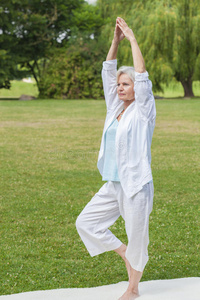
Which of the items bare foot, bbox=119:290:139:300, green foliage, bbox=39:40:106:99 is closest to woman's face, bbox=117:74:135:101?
bare foot, bbox=119:290:139:300

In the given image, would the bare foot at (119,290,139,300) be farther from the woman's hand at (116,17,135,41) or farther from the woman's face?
the woman's hand at (116,17,135,41)

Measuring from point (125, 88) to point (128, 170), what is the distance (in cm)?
73

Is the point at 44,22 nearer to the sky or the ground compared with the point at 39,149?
nearer to the sky

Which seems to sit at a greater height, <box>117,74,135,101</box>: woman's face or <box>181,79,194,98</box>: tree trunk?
<box>117,74,135,101</box>: woman's face

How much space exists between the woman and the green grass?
0.90 meters

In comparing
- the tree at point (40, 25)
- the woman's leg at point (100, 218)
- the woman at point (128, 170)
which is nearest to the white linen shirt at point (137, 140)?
the woman at point (128, 170)

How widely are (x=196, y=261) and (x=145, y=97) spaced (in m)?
2.50

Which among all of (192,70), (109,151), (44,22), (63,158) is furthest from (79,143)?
(44,22)

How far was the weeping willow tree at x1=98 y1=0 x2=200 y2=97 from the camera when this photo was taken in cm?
3528

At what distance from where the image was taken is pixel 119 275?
5258mm

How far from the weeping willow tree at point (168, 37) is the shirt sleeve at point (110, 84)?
3099 cm

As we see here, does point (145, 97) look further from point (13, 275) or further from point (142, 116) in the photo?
point (13, 275)

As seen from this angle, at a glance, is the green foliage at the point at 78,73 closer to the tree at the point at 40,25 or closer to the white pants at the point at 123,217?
the tree at the point at 40,25

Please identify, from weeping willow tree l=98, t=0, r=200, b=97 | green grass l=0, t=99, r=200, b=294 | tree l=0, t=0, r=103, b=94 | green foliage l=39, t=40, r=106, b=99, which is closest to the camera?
green grass l=0, t=99, r=200, b=294
